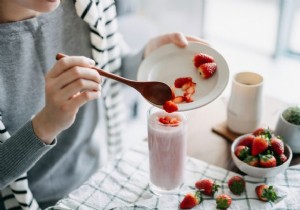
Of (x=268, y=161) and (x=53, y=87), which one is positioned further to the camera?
(x=268, y=161)

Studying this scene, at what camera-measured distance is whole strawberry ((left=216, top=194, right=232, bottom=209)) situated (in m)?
0.85

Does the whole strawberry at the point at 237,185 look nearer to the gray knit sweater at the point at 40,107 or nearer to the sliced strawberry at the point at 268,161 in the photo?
the sliced strawberry at the point at 268,161

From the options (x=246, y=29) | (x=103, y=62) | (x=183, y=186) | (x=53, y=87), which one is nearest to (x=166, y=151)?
(x=183, y=186)

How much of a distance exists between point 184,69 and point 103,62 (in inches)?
12.1

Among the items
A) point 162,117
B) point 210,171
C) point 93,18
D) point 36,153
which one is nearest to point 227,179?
point 210,171

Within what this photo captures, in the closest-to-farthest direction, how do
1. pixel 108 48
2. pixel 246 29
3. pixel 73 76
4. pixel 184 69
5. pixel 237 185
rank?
1. pixel 73 76
2. pixel 237 185
3. pixel 184 69
4. pixel 108 48
5. pixel 246 29

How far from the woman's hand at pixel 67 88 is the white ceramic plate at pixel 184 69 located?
0.75 feet

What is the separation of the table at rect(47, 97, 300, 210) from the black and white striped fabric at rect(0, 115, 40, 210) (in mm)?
179

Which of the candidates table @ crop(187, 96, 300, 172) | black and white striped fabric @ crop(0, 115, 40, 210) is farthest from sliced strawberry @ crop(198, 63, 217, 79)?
black and white striped fabric @ crop(0, 115, 40, 210)

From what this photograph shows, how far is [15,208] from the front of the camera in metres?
1.12

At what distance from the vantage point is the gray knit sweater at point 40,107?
89 centimetres

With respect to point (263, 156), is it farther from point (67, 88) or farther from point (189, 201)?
point (67, 88)

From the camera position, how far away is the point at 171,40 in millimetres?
1074

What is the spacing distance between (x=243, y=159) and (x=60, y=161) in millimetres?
563
